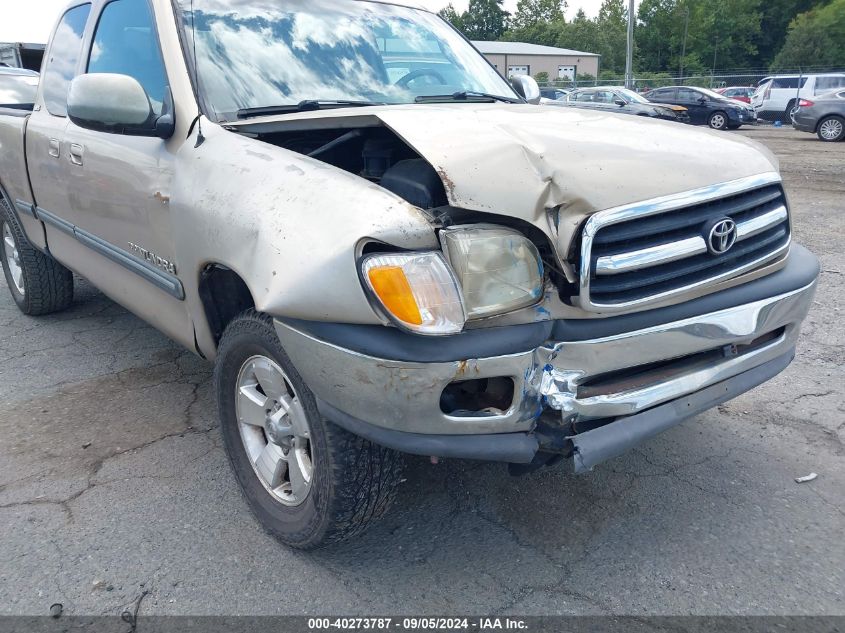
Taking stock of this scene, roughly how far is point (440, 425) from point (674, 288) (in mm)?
832

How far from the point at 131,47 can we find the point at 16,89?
3.44 m

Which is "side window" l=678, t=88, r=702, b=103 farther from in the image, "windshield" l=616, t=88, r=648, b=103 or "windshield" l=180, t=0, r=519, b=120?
"windshield" l=180, t=0, r=519, b=120

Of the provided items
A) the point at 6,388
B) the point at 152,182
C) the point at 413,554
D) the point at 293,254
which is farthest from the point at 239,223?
the point at 6,388

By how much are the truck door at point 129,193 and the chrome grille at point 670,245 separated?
62.0 inches

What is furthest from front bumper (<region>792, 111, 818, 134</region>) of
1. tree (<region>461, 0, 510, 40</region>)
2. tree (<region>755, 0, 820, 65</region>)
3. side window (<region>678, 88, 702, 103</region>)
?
tree (<region>461, 0, 510, 40</region>)

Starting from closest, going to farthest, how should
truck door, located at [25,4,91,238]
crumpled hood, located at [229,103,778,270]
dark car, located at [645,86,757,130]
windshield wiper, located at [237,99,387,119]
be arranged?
1. crumpled hood, located at [229,103,778,270]
2. windshield wiper, located at [237,99,387,119]
3. truck door, located at [25,4,91,238]
4. dark car, located at [645,86,757,130]

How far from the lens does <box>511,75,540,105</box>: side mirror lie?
13.2ft

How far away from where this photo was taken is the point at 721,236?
7.11 ft

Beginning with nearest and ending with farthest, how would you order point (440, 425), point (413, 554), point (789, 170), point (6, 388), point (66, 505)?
1. point (440, 425)
2. point (413, 554)
3. point (66, 505)
4. point (6, 388)
5. point (789, 170)

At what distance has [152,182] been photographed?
8.89ft

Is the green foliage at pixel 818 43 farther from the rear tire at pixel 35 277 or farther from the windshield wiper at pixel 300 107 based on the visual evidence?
the windshield wiper at pixel 300 107

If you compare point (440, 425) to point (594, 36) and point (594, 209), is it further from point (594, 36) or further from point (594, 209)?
point (594, 36)

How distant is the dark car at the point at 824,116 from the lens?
1722 centimetres

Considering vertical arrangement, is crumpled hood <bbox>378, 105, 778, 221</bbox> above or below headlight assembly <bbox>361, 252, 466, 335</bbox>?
above
